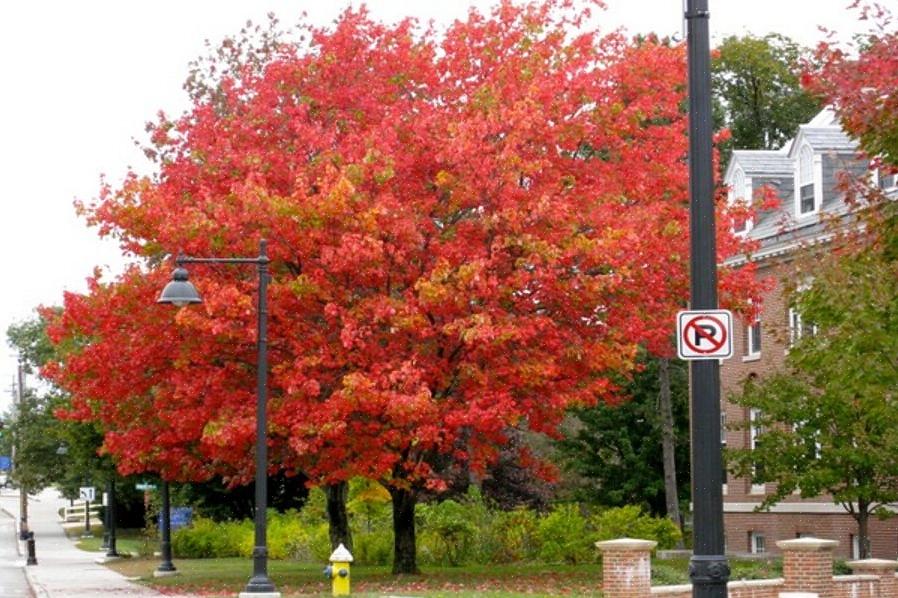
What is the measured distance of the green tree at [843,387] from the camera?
1770 cm

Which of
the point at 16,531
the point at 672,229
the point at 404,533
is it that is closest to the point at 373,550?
the point at 404,533

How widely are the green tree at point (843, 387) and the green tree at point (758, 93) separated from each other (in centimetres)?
2449

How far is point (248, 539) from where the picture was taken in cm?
5438

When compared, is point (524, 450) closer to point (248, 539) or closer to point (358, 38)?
point (358, 38)

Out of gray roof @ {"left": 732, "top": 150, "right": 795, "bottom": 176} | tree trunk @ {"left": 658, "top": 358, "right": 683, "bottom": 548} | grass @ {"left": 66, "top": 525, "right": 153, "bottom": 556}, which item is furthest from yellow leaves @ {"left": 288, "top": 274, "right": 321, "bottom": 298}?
grass @ {"left": 66, "top": 525, "right": 153, "bottom": 556}

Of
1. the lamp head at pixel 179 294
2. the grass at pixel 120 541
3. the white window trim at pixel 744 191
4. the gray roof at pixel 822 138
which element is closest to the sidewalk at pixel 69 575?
the grass at pixel 120 541

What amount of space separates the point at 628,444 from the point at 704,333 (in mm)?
39278

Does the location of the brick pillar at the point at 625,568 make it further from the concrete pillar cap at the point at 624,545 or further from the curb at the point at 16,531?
the curb at the point at 16,531

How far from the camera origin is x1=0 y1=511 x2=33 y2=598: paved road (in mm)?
38312

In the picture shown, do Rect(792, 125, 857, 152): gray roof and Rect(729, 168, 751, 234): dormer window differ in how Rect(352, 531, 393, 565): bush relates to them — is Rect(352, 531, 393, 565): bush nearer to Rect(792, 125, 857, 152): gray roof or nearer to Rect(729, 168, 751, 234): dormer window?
Rect(729, 168, 751, 234): dormer window

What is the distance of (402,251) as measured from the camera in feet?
99.9

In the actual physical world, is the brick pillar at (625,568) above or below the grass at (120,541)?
above

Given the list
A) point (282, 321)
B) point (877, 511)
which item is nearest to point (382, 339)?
point (282, 321)

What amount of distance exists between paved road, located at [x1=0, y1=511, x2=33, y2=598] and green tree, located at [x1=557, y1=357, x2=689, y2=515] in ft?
55.6
